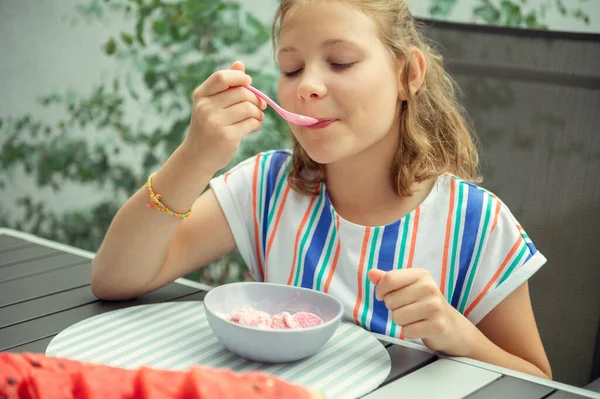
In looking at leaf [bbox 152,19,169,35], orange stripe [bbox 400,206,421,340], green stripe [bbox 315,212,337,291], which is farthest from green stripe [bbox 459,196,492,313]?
leaf [bbox 152,19,169,35]

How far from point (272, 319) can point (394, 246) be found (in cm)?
37

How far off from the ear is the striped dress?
0.17 metres

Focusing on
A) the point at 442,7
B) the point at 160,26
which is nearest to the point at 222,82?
the point at 442,7

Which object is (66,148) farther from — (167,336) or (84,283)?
(167,336)

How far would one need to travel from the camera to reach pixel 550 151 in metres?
1.55

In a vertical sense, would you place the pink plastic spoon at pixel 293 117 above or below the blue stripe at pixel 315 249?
above

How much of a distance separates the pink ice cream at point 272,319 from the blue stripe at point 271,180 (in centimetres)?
42

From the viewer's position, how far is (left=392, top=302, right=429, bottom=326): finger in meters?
1.06

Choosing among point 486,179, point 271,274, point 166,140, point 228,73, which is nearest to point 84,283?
point 271,274

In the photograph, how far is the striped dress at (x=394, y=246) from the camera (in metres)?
1.30

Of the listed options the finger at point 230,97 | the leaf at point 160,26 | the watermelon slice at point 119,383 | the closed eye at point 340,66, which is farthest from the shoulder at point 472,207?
the leaf at point 160,26

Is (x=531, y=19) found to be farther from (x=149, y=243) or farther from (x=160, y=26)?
(x=149, y=243)

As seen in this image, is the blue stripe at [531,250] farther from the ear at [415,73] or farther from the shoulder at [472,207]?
the ear at [415,73]

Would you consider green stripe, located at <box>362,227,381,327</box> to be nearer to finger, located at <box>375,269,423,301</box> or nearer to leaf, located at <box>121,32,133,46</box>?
finger, located at <box>375,269,423,301</box>
